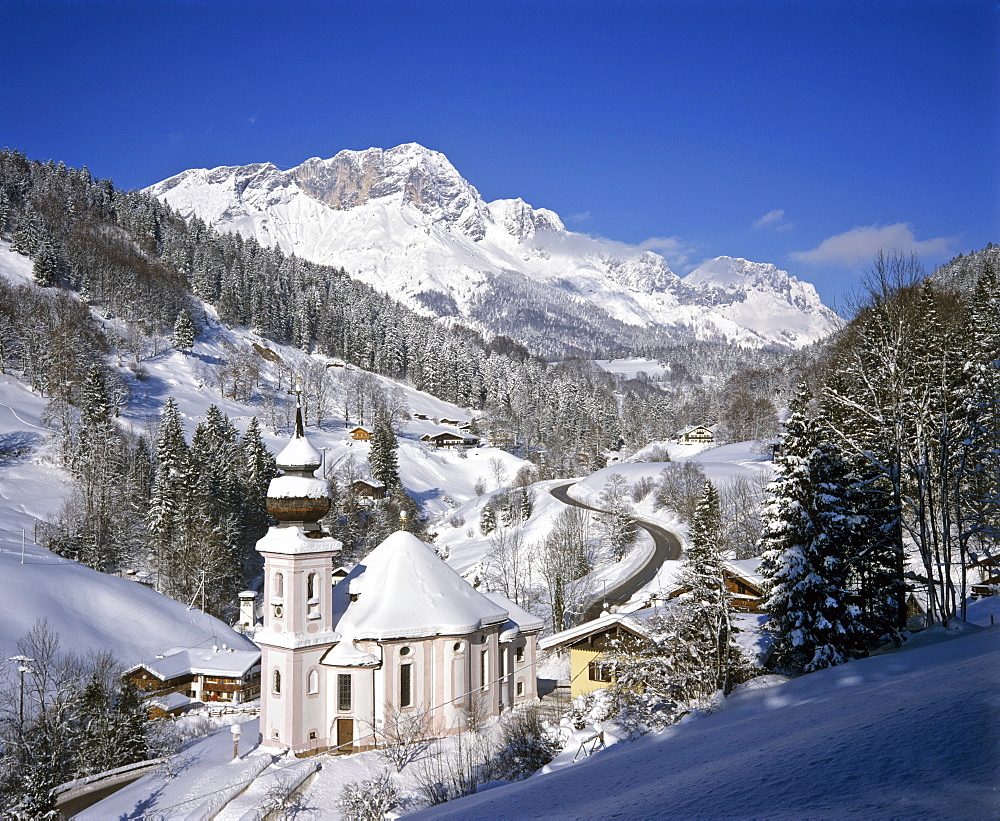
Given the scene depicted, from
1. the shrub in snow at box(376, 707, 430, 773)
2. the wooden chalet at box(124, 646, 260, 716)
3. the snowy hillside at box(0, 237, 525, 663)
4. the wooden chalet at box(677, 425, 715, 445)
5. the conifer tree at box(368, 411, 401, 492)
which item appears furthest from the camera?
the wooden chalet at box(677, 425, 715, 445)

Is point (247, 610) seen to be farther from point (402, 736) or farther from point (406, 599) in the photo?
point (402, 736)

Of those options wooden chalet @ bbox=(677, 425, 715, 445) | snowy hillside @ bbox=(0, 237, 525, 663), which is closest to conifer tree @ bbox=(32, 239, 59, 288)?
snowy hillside @ bbox=(0, 237, 525, 663)

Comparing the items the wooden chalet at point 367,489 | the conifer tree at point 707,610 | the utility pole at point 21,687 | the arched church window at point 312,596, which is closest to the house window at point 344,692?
the arched church window at point 312,596

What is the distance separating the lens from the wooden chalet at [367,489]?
84.7 m

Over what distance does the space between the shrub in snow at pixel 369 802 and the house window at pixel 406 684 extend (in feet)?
24.6

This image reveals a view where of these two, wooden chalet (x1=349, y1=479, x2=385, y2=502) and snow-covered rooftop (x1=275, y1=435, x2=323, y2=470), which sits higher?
wooden chalet (x1=349, y1=479, x2=385, y2=502)

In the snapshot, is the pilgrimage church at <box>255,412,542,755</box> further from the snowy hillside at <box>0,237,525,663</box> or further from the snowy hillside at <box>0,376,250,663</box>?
the snowy hillside at <box>0,237,525,663</box>

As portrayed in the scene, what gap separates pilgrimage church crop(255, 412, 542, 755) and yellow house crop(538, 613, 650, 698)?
4.07m

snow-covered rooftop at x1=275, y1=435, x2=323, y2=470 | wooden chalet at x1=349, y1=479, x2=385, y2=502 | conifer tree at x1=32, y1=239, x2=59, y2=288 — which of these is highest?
conifer tree at x1=32, y1=239, x2=59, y2=288

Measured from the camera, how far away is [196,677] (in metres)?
42.0

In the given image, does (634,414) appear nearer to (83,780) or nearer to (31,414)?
(31,414)

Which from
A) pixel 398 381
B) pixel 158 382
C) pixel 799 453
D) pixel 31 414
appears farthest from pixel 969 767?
pixel 398 381

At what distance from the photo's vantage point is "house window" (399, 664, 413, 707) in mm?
27750

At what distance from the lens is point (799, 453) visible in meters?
25.3
